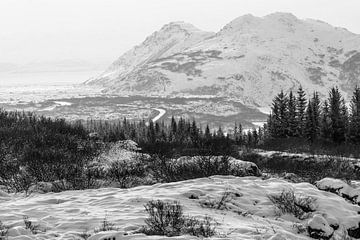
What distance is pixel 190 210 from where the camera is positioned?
11.7 m

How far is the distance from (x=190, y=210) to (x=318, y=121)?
57.1 metres

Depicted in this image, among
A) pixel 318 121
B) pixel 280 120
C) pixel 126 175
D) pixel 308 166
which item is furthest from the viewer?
pixel 280 120

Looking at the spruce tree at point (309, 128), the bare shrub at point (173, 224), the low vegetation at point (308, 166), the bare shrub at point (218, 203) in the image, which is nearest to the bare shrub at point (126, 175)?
the bare shrub at point (218, 203)

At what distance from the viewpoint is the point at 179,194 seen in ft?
42.5

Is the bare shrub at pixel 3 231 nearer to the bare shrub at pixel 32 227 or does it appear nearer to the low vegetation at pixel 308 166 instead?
the bare shrub at pixel 32 227

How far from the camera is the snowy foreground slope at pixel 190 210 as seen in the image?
394 inches

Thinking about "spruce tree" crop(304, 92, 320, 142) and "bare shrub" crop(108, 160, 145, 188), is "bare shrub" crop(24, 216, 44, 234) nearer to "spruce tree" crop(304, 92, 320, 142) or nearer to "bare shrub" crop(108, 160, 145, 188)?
"bare shrub" crop(108, 160, 145, 188)

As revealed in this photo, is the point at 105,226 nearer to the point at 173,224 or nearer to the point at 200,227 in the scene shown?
the point at 173,224

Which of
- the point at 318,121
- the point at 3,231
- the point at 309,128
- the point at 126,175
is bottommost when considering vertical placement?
the point at 309,128

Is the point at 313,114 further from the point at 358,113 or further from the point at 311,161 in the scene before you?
the point at 311,161

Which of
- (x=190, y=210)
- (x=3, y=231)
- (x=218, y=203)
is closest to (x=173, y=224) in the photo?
(x=190, y=210)

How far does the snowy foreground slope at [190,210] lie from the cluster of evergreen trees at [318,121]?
153ft

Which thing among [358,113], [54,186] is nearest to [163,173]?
[54,186]

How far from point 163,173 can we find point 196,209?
340 inches
